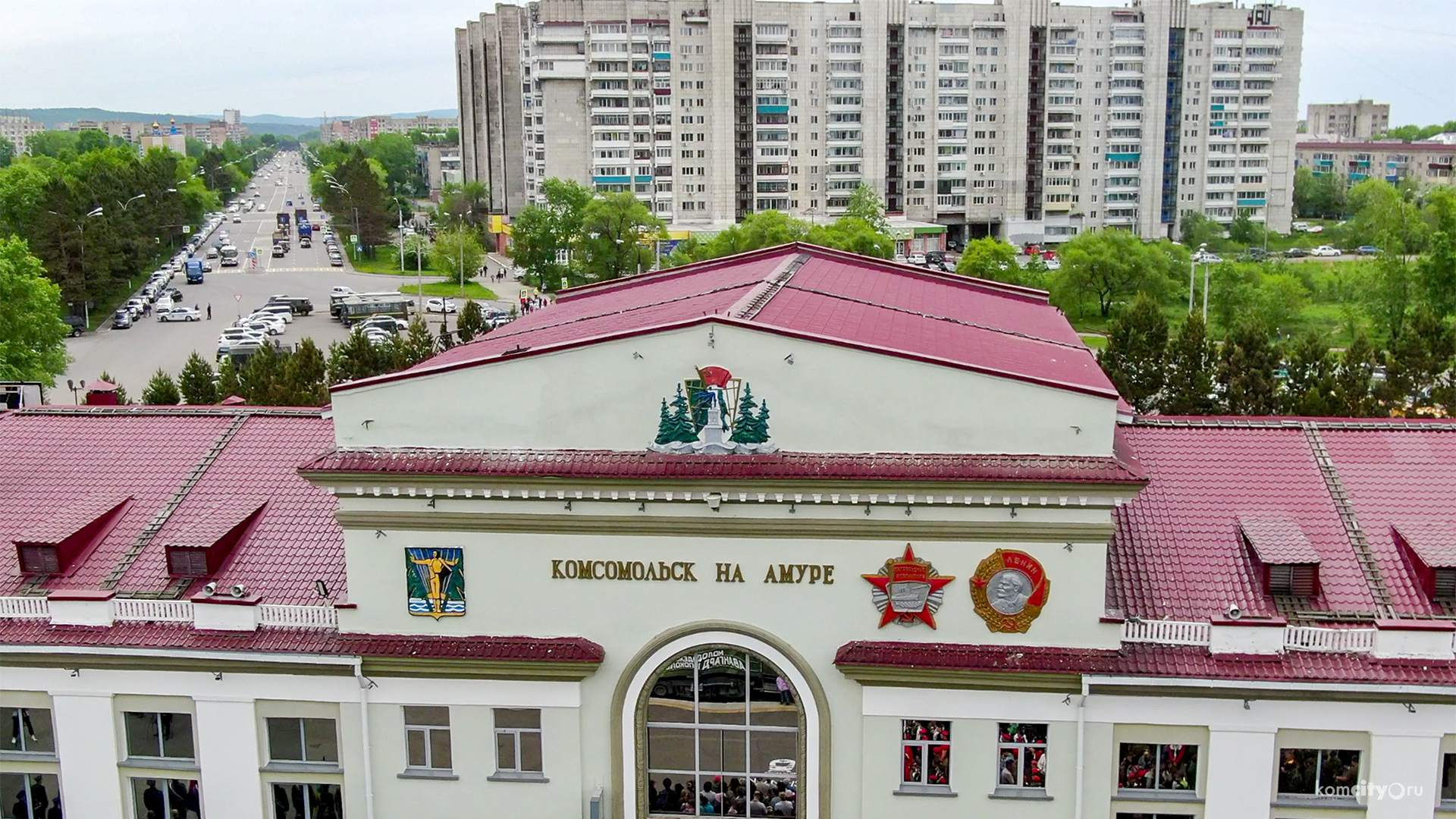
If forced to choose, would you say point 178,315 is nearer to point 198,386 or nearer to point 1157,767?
point 198,386

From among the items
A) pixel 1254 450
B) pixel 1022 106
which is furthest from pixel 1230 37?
pixel 1254 450

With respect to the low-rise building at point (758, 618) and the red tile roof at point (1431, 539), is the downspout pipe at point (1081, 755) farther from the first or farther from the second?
the red tile roof at point (1431, 539)

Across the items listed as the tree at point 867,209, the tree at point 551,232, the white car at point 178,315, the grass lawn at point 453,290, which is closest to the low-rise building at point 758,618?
the white car at point 178,315

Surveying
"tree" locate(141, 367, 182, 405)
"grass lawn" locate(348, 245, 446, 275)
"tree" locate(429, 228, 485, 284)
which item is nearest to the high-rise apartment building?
"tree" locate(429, 228, 485, 284)

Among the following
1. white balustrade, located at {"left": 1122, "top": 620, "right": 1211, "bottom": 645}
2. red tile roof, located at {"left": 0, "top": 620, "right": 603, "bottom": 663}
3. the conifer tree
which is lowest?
red tile roof, located at {"left": 0, "top": 620, "right": 603, "bottom": 663}

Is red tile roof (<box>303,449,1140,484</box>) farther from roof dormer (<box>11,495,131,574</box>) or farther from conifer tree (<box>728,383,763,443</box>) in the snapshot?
roof dormer (<box>11,495,131,574</box>)

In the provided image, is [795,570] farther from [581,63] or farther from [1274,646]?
[581,63]

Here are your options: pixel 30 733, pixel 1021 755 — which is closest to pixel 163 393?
pixel 30 733
